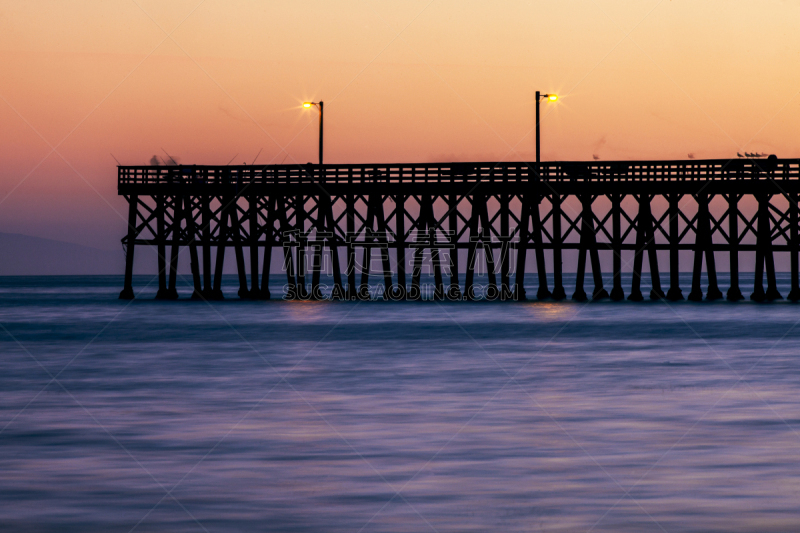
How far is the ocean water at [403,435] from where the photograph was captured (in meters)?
7.81

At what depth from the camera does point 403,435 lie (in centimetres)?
1122

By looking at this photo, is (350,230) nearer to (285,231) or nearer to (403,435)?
(285,231)

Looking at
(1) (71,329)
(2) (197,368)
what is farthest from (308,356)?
(1) (71,329)

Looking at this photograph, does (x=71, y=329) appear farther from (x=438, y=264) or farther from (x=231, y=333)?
(x=438, y=264)

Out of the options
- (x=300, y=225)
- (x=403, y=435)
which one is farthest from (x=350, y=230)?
(x=403, y=435)

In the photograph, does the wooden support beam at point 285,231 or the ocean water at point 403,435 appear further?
the wooden support beam at point 285,231

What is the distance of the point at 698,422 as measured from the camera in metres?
11.9

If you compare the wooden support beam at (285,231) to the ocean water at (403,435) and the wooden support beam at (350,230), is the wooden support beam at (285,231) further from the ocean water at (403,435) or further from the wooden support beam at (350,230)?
the ocean water at (403,435)

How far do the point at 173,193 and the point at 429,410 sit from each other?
28.2 metres

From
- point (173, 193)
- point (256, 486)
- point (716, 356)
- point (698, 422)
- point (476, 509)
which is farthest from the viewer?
point (173, 193)

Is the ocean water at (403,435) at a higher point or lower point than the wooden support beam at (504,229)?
lower

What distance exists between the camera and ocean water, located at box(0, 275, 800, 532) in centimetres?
781

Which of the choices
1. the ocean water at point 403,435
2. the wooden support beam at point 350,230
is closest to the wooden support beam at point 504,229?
the wooden support beam at point 350,230

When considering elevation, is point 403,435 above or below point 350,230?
below
